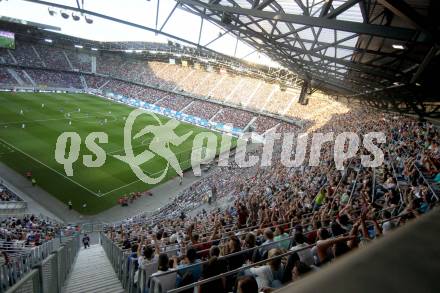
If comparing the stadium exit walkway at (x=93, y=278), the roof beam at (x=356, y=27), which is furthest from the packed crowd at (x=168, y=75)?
the roof beam at (x=356, y=27)

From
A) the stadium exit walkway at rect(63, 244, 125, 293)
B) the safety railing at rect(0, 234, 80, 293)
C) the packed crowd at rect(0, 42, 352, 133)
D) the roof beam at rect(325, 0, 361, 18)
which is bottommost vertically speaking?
the stadium exit walkway at rect(63, 244, 125, 293)

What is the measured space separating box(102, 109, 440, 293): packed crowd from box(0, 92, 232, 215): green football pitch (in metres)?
6.35

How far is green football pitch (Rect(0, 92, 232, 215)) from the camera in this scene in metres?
24.6

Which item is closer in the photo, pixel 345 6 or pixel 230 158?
pixel 345 6

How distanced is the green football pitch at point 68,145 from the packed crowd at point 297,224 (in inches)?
250

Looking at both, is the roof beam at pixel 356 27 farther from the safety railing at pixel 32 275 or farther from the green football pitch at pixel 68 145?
the green football pitch at pixel 68 145

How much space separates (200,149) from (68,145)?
1411cm

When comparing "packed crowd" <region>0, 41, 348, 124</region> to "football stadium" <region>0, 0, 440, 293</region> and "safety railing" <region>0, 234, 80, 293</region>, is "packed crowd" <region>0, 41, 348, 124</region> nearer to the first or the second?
"football stadium" <region>0, 0, 440, 293</region>

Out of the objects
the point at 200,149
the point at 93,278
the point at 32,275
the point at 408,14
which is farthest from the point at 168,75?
the point at 408,14

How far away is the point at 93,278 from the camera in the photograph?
8828 millimetres

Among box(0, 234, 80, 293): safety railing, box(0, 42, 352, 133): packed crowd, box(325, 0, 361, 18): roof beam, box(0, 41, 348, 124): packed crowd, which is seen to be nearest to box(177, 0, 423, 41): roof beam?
box(325, 0, 361, 18): roof beam

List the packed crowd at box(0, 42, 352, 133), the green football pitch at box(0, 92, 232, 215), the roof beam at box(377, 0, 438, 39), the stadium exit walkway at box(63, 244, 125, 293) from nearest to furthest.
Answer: the roof beam at box(377, 0, 438, 39) → the stadium exit walkway at box(63, 244, 125, 293) → the green football pitch at box(0, 92, 232, 215) → the packed crowd at box(0, 42, 352, 133)

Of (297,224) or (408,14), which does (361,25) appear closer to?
(408,14)

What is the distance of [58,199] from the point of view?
2253cm
